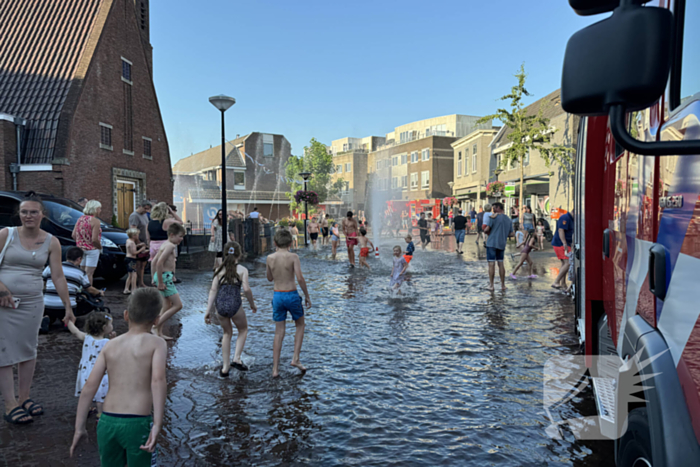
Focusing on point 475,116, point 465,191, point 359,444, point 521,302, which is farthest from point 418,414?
point 475,116

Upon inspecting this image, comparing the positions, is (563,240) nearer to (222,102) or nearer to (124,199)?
(222,102)

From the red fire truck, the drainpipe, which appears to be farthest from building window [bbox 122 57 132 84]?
the red fire truck

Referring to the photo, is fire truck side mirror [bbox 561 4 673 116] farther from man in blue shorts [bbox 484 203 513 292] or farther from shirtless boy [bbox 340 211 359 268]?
shirtless boy [bbox 340 211 359 268]

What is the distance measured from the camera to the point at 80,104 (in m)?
20.5

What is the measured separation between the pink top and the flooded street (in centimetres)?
214

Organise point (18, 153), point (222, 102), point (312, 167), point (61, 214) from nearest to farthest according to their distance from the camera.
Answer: point (61, 214), point (222, 102), point (18, 153), point (312, 167)

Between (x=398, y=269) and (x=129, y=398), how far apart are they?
8.04m

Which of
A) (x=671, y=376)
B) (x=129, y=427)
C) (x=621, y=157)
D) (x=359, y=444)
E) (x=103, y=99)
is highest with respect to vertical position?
(x=103, y=99)

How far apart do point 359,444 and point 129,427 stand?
1864 mm

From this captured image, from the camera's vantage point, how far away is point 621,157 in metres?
2.88

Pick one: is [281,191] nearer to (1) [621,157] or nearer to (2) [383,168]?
(2) [383,168]

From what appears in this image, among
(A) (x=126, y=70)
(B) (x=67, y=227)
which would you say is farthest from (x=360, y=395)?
(A) (x=126, y=70)

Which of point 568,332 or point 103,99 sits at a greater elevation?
point 103,99

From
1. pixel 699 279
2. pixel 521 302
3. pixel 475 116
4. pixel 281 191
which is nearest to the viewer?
pixel 699 279
